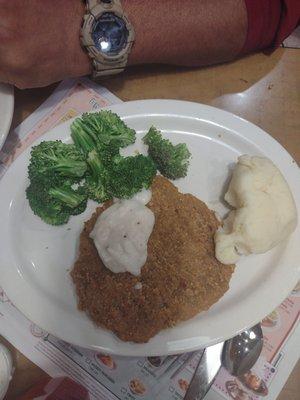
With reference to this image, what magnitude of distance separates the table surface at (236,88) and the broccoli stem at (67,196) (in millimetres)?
376

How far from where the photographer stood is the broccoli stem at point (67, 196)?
118 centimetres

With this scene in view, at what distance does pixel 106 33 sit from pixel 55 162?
42 centimetres

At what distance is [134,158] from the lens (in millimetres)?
1219

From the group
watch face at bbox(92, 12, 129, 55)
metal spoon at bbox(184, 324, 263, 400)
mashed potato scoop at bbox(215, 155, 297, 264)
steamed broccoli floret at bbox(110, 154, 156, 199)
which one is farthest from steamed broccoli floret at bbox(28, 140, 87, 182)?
metal spoon at bbox(184, 324, 263, 400)

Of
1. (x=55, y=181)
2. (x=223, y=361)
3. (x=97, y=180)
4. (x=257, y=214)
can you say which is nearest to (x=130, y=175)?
(x=97, y=180)

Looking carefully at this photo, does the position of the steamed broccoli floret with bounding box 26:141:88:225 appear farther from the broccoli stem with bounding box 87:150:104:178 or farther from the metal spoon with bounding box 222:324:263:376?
Answer: the metal spoon with bounding box 222:324:263:376

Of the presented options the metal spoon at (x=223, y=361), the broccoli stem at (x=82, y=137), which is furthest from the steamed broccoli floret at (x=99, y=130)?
the metal spoon at (x=223, y=361)

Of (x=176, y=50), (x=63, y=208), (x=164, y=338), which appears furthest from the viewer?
(x=176, y=50)

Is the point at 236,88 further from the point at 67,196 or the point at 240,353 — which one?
the point at 240,353

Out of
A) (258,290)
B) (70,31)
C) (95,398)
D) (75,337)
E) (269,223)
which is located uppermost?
(70,31)

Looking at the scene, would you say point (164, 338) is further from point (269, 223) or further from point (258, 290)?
point (269, 223)

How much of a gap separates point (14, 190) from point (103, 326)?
1.60 feet

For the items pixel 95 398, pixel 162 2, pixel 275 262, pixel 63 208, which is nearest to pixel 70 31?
pixel 162 2

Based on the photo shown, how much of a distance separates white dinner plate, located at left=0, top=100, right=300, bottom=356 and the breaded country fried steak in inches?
1.6
